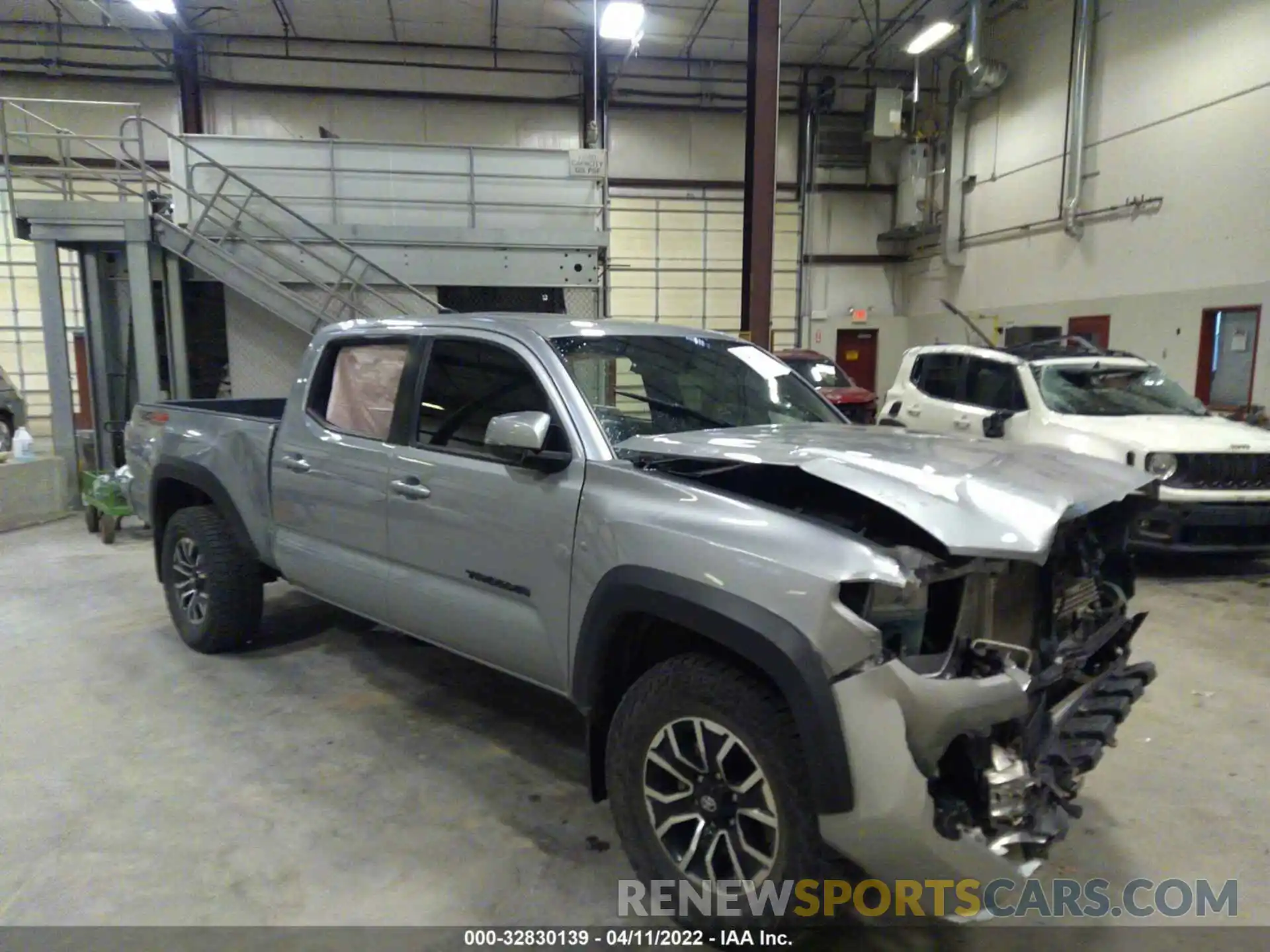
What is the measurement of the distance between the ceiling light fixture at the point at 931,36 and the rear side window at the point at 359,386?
13.1 m

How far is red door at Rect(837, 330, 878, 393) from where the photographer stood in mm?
19109

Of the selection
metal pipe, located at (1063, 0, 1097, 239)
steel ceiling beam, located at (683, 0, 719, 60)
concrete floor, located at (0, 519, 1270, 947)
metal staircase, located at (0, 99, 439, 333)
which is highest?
steel ceiling beam, located at (683, 0, 719, 60)

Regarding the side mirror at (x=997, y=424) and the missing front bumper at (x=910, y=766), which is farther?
the side mirror at (x=997, y=424)

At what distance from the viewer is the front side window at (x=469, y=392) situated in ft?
9.78

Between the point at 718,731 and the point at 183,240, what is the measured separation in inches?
355

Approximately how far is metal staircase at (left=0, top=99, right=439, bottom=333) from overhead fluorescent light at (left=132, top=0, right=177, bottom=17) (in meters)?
4.78

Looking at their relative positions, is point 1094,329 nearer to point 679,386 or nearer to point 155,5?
point 679,386

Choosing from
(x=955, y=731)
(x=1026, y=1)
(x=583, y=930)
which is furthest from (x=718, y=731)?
(x=1026, y=1)

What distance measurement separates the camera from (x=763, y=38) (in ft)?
32.1

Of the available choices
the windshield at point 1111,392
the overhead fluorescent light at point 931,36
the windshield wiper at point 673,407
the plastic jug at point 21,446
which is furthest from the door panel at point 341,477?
the overhead fluorescent light at point 931,36

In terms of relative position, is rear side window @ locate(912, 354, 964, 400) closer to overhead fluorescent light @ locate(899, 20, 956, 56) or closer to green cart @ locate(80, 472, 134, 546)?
green cart @ locate(80, 472, 134, 546)

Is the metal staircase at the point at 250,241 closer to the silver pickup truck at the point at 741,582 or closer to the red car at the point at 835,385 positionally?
the red car at the point at 835,385

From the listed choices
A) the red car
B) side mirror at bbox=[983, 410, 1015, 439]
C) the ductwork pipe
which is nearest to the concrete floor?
side mirror at bbox=[983, 410, 1015, 439]

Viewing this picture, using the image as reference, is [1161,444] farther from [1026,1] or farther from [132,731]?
[1026,1]
